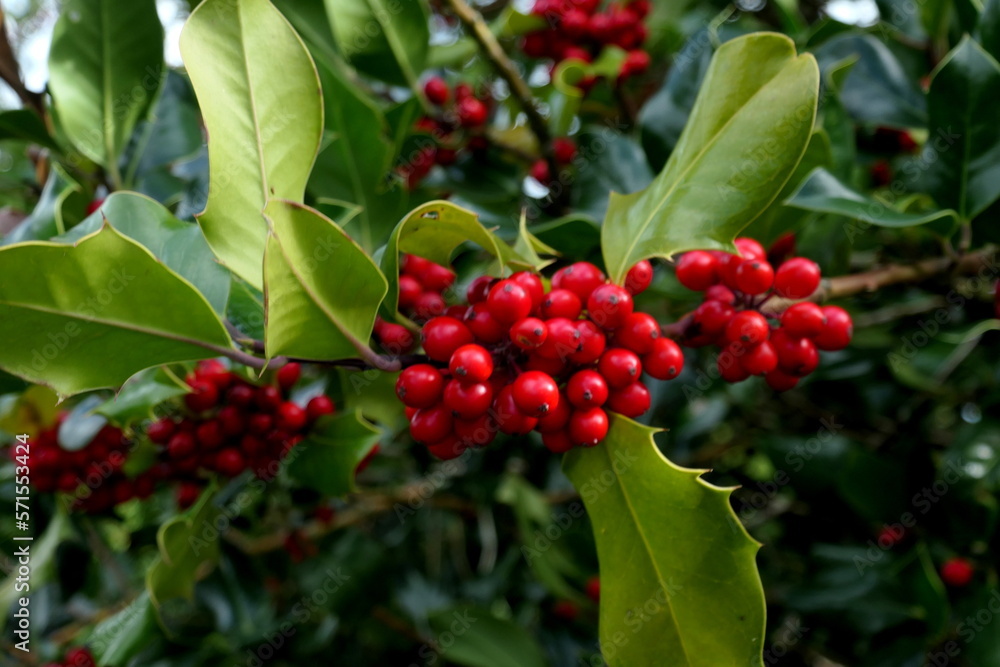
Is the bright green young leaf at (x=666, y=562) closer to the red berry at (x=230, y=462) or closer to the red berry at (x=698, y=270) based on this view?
the red berry at (x=698, y=270)

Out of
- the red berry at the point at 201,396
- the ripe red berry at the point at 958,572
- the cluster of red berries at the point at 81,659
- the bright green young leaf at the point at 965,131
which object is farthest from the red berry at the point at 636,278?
the cluster of red berries at the point at 81,659

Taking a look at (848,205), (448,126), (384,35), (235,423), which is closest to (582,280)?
(848,205)

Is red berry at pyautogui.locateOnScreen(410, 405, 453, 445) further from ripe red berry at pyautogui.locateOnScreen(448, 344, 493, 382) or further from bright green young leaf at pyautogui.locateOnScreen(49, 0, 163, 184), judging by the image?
bright green young leaf at pyautogui.locateOnScreen(49, 0, 163, 184)

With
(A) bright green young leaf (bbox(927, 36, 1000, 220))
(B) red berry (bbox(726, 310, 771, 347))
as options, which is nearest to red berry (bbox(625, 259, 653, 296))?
(B) red berry (bbox(726, 310, 771, 347))

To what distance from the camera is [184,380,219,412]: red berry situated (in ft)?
4.07

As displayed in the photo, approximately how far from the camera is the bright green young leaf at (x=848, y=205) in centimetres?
102

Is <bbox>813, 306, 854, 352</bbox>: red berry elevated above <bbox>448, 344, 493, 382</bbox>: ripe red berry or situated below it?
below

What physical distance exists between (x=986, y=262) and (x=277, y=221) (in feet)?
4.09

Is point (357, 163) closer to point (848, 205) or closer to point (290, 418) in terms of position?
point (290, 418)

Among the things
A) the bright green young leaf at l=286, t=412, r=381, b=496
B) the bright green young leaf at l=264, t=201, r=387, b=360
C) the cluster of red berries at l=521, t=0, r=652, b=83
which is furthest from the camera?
the cluster of red berries at l=521, t=0, r=652, b=83

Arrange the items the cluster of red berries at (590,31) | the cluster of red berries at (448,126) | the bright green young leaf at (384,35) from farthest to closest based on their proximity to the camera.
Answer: the cluster of red berries at (590,31) → the cluster of red berries at (448,126) → the bright green young leaf at (384,35)

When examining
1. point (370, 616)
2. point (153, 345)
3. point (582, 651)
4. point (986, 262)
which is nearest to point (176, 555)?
point (153, 345)

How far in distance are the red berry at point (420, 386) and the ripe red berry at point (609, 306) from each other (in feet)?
0.68

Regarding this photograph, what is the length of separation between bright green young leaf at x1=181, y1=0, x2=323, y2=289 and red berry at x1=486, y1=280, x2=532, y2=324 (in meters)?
0.29
